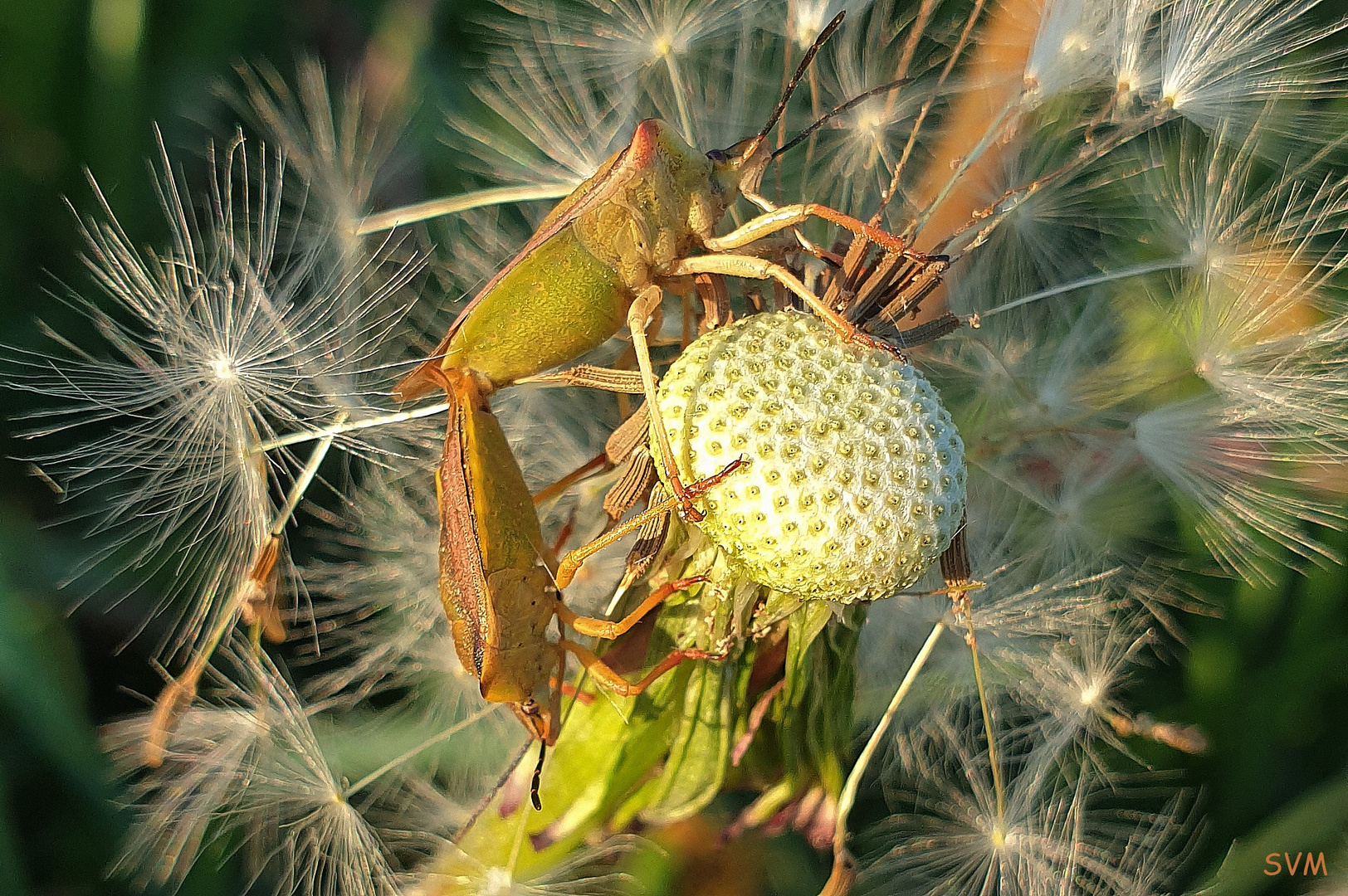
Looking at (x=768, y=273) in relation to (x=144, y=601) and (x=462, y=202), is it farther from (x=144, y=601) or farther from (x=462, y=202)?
(x=144, y=601)

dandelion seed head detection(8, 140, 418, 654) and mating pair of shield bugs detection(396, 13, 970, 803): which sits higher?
dandelion seed head detection(8, 140, 418, 654)

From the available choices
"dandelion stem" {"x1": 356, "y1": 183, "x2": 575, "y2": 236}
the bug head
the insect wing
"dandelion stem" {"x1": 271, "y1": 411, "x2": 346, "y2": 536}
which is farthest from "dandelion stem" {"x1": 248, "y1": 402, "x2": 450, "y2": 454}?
the bug head

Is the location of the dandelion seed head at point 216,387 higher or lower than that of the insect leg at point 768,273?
higher

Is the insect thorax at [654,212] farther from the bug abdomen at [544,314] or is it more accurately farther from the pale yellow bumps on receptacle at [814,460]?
the pale yellow bumps on receptacle at [814,460]

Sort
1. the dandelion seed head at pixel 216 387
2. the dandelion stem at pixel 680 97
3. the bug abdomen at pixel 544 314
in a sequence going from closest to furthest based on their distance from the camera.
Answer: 1. the bug abdomen at pixel 544 314
2. the dandelion seed head at pixel 216 387
3. the dandelion stem at pixel 680 97

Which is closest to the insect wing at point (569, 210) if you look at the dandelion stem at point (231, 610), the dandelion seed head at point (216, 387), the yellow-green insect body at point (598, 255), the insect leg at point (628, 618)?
the yellow-green insect body at point (598, 255)

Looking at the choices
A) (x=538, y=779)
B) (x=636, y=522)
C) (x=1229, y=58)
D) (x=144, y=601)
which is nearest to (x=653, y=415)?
(x=636, y=522)

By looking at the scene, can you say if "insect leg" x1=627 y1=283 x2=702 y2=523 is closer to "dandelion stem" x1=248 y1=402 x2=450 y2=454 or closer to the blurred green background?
"dandelion stem" x1=248 y1=402 x2=450 y2=454
